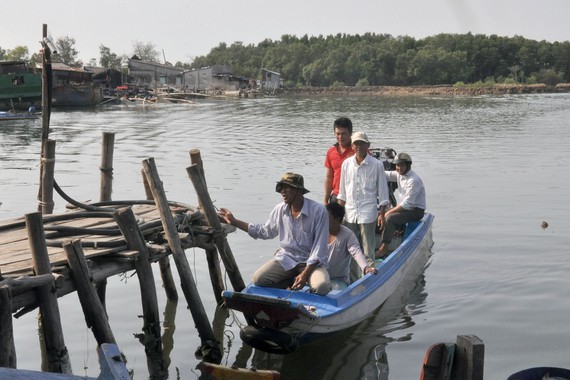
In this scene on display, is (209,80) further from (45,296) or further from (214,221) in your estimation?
(45,296)

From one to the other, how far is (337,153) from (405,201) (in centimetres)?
188

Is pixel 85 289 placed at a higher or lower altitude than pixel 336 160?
lower

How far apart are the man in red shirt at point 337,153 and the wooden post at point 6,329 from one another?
4972 mm

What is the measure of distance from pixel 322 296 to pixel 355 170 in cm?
215

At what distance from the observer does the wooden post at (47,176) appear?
9.72m

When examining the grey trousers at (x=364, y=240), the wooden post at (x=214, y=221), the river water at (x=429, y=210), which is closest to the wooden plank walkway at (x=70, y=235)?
the wooden post at (x=214, y=221)

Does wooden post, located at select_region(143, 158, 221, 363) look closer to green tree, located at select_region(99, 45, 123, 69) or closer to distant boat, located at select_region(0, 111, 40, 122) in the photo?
distant boat, located at select_region(0, 111, 40, 122)

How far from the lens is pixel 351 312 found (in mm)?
8234

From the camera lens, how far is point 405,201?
37.9 feet

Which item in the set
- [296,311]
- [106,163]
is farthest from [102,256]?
[106,163]

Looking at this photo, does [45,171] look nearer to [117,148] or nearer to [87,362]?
[87,362]

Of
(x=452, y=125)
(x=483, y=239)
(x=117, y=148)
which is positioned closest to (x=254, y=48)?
(x=452, y=125)

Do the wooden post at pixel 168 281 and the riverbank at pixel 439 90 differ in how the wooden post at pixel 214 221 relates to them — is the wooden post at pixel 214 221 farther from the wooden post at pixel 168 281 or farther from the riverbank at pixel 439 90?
the riverbank at pixel 439 90

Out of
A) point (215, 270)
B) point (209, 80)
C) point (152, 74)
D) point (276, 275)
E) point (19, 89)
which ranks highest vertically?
point (152, 74)
